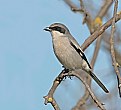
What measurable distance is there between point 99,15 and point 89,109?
1038 millimetres

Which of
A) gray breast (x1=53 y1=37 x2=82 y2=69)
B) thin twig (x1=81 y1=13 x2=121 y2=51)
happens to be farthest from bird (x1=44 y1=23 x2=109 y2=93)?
thin twig (x1=81 y1=13 x2=121 y2=51)

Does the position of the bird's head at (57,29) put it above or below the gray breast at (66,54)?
above

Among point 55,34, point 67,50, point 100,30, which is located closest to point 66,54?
point 67,50

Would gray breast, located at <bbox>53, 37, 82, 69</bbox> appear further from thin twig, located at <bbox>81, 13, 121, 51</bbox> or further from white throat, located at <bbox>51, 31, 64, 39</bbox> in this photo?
thin twig, located at <bbox>81, 13, 121, 51</bbox>

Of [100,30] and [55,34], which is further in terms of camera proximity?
[55,34]

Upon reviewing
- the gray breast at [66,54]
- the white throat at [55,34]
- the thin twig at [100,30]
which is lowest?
the thin twig at [100,30]

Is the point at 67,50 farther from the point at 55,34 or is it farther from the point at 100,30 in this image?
the point at 100,30

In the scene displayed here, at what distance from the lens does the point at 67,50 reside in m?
4.16

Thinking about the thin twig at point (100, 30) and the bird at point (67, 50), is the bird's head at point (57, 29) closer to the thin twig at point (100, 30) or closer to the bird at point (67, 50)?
the bird at point (67, 50)

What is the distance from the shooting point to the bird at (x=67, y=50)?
408 cm

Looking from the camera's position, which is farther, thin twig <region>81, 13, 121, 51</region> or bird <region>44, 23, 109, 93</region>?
bird <region>44, 23, 109, 93</region>

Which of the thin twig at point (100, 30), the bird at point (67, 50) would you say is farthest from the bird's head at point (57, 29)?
the thin twig at point (100, 30)

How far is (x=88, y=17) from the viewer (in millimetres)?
3879

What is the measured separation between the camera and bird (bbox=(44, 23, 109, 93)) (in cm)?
408
